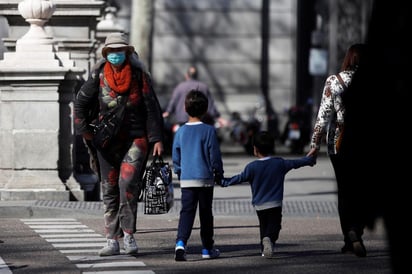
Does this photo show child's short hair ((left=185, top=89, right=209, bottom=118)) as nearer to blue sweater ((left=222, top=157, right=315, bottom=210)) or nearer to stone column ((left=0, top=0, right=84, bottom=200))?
blue sweater ((left=222, top=157, right=315, bottom=210))

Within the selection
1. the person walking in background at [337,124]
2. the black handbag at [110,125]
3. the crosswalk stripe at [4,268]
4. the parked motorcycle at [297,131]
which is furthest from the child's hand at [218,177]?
the parked motorcycle at [297,131]

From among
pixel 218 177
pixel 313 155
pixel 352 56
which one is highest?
pixel 352 56

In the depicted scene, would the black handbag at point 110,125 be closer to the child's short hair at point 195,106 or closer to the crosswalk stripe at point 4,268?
the child's short hair at point 195,106

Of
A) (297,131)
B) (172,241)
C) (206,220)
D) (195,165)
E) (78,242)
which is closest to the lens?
(195,165)

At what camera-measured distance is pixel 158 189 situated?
412 inches

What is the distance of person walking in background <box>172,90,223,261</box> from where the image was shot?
10.0m

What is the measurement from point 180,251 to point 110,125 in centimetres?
105

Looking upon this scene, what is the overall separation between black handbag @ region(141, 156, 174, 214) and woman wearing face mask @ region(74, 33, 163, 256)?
80mm

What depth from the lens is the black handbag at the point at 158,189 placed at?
411 inches

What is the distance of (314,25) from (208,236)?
3617 centimetres

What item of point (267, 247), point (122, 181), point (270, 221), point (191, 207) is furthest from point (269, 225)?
point (122, 181)

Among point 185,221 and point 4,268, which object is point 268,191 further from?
point 4,268

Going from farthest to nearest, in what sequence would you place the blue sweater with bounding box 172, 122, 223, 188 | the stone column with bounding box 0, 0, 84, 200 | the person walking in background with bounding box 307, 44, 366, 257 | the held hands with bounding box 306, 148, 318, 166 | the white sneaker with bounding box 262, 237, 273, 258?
the stone column with bounding box 0, 0, 84, 200 < the person walking in background with bounding box 307, 44, 366, 257 < the white sneaker with bounding box 262, 237, 273, 258 < the held hands with bounding box 306, 148, 318, 166 < the blue sweater with bounding box 172, 122, 223, 188

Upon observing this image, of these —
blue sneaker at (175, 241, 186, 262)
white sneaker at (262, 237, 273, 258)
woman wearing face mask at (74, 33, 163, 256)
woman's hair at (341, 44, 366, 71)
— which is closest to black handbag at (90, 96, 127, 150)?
woman wearing face mask at (74, 33, 163, 256)
